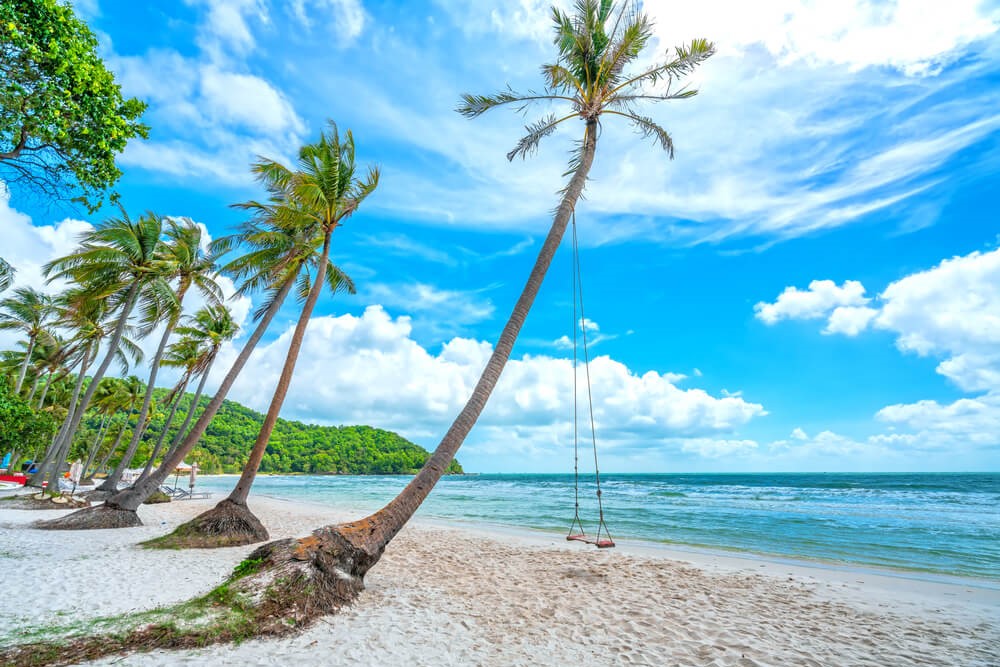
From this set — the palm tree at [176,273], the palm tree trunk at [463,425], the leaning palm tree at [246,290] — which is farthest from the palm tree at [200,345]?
the palm tree trunk at [463,425]

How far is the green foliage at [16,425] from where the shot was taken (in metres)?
11.3

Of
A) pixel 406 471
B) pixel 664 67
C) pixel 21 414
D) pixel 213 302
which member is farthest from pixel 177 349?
pixel 406 471

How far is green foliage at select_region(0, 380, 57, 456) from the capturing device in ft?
37.1

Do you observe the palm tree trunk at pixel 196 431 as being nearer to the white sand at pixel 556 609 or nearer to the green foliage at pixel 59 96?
the white sand at pixel 556 609

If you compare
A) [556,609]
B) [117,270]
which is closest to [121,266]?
[117,270]

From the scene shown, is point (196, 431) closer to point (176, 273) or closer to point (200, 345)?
point (176, 273)

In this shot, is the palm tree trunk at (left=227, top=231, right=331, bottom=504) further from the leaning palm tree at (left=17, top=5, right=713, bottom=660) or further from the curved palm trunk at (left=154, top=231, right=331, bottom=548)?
the leaning palm tree at (left=17, top=5, right=713, bottom=660)

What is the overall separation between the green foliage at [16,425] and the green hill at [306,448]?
2475 inches

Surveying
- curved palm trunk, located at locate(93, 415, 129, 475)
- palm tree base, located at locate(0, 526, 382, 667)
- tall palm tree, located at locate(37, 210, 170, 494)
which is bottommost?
palm tree base, located at locate(0, 526, 382, 667)

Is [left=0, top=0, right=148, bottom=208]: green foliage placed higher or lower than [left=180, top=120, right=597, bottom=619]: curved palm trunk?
higher

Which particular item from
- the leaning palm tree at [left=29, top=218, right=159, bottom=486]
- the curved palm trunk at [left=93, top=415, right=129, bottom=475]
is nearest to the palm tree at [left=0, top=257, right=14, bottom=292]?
the leaning palm tree at [left=29, top=218, right=159, bottom=486]

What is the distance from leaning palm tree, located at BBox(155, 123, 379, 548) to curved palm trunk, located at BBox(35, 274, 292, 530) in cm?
185

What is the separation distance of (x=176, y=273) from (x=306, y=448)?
92.3 m

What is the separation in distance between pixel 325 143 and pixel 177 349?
15158 millimetres
